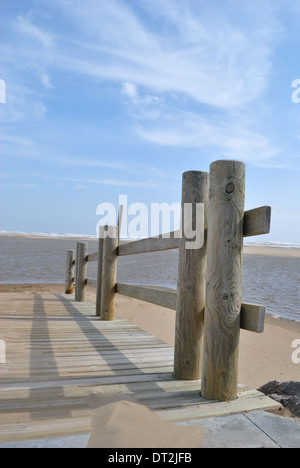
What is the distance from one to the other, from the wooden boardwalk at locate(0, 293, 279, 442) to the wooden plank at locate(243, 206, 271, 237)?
0.98 metres

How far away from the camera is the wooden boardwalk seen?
1778mm

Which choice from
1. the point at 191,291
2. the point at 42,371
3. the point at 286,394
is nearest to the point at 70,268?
the point at 42,371

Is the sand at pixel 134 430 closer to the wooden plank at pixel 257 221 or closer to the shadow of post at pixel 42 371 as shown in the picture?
the shadow of post at pixel 42 371

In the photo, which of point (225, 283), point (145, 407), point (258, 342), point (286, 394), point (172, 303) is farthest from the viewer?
point (258, 342)

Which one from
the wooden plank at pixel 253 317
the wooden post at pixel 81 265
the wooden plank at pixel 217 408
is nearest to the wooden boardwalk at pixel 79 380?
the wooden plank at pixel 217 408

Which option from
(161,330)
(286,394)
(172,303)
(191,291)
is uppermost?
(191,291)

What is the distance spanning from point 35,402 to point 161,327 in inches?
186

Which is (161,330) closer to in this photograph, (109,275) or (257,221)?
(109,275)

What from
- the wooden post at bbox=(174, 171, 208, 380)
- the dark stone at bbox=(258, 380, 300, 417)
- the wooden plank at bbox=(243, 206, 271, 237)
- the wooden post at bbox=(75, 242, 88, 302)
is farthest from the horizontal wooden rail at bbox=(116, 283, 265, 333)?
the wooden post at bbox=(75, 242, 88, 302)

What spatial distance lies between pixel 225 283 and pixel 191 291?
40cm

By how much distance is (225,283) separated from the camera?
6.65 ft

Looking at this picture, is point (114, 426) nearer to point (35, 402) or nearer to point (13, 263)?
point (35, 402)

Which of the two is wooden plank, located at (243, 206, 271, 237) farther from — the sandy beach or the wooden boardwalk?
the sandy beach
